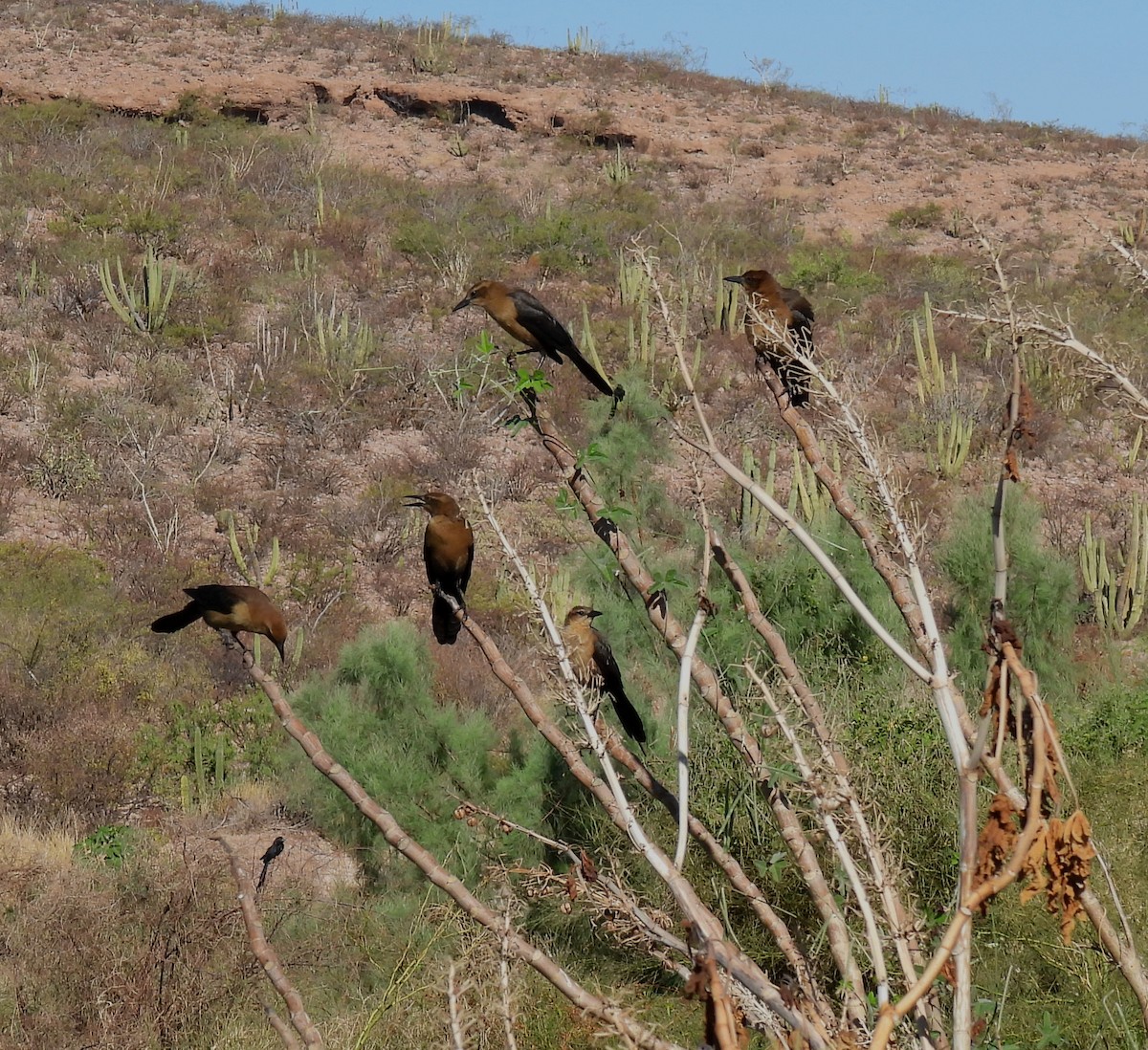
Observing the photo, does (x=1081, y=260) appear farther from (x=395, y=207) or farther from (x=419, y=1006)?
(x=419, y=1006)

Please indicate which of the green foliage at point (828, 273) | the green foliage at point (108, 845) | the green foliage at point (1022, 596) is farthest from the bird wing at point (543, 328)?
the green foliage at point (828, 273)

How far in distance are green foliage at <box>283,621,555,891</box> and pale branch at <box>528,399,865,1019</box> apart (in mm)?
3406

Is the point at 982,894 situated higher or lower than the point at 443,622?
higher

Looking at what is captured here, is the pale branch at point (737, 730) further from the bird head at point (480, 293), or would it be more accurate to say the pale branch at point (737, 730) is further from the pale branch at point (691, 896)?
the bird head at point (480, 293)

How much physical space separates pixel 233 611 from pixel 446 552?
910 mm

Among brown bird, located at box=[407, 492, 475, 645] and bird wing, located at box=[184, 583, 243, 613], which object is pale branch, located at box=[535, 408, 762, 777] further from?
brown bird, located at box=[407, 492, 475, 645]

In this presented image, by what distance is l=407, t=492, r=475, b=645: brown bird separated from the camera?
420 cm

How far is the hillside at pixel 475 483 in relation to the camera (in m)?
4.07

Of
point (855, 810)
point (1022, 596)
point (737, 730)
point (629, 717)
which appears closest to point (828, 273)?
point (1022, 596)

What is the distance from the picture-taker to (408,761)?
21.1 feet

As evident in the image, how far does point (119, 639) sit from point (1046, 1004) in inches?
295

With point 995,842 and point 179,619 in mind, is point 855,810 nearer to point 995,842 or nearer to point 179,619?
point 995,842

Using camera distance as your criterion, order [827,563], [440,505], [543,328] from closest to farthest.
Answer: [827,563]
[440,505]
[543,328]

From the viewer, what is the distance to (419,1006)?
174 inches
